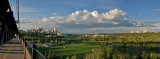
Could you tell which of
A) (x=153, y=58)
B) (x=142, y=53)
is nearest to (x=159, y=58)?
(x=153, y=58)

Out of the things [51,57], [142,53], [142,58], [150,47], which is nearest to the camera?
[142,58]

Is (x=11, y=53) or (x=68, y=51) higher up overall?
(x=11, y=53)

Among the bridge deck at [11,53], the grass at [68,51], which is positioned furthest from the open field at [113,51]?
→ the bridge deck at [11,53]

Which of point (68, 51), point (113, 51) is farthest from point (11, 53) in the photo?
point (68, 51)

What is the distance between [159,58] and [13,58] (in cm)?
5201

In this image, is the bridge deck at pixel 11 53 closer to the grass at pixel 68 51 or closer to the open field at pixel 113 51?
the open field at pixel 113 51

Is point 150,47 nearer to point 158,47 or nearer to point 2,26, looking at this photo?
point 158,47

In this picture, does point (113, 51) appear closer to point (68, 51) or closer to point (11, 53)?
point (11, 53)

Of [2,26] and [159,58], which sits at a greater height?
[2,26]

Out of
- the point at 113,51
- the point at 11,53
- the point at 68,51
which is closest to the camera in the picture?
the point at 11,53

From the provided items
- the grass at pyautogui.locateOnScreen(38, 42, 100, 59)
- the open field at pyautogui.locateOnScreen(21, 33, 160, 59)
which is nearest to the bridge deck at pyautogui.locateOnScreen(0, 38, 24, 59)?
the open field at pyautogui.locateOnScreen(21, 33, 160, 59)

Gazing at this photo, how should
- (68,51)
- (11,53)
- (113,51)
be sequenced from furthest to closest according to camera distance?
(68,51), (113,51), (11,53)

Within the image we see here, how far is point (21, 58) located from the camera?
28.0 feet

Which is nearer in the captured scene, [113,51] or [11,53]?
[11,53]
